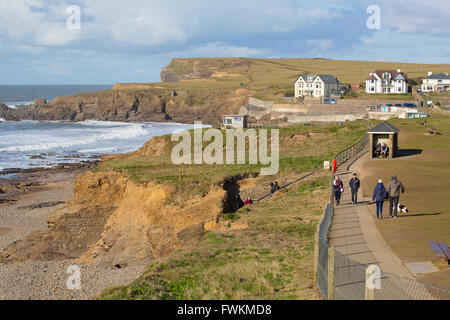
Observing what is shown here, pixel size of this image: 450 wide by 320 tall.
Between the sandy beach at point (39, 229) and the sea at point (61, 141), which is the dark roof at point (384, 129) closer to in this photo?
the sandy beach at point (39, 229)

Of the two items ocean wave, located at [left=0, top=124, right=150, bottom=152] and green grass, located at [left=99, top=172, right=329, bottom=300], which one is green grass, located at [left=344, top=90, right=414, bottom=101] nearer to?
ocean wave, located at [left=0, top=124, right=150, bottom=152]

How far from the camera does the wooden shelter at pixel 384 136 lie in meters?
29.0

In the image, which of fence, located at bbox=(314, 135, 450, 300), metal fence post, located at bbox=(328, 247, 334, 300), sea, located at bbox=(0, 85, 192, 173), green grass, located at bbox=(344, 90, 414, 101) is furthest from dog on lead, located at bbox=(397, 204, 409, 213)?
green grass, located at bbox=(344, 90, 414, 101)

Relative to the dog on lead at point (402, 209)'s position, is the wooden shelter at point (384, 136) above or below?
above

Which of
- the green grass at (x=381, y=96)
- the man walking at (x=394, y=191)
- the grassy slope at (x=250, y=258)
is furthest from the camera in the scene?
the green grass at (x=381, y=96)

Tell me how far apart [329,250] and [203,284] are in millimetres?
4467

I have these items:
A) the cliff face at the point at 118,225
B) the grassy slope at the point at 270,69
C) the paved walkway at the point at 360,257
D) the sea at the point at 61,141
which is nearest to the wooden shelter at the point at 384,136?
the paved walkway at the point at 360,257

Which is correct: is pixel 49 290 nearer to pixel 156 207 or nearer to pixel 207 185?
pixel 156 207

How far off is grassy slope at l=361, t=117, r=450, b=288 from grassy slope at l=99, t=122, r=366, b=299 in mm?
2673

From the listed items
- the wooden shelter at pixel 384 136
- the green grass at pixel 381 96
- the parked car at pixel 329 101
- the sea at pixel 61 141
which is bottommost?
the sea at pixel 61 141

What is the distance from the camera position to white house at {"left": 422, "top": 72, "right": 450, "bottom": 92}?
289 ft

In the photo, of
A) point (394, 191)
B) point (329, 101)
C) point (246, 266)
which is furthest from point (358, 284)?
point (329, 101)

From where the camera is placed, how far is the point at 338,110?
71.4m

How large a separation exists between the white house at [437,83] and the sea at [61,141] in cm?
4929
